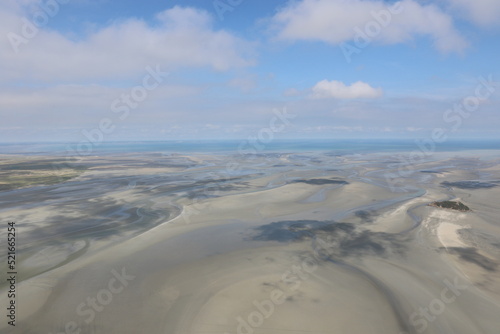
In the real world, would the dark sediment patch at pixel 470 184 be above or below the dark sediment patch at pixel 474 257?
below

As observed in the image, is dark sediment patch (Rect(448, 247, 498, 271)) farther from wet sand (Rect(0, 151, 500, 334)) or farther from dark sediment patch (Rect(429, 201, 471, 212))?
dark sediment patch (Rect(429, 201, 471, 212))

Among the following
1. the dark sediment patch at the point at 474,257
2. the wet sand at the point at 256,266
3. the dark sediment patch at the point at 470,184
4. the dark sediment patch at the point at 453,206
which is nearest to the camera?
the wet sand at the point at 256,266

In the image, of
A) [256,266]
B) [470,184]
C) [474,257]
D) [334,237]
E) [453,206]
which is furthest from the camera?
[470,184]

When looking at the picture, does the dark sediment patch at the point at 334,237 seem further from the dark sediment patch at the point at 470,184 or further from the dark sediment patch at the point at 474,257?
the dark sediment patch at the point at 470,184

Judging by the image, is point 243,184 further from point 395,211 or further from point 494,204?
point 494,204

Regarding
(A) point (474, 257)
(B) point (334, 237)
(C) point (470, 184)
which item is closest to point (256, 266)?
(B) point (334, 237)

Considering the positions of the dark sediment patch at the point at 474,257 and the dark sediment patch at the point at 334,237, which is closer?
the dark sediment patch at the point at 474,257

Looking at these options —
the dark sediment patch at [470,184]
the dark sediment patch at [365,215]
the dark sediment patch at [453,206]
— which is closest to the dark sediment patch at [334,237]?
the dark sediment patch at [365,215]

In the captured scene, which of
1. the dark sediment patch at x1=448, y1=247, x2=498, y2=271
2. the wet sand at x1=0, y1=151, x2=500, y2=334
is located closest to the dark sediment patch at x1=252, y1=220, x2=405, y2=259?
the wet sand at x1=0, y1=151, x2=500, y2=334

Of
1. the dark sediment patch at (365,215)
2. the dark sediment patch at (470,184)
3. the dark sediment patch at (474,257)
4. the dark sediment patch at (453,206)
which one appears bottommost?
the dark sediment patch at (470,184)

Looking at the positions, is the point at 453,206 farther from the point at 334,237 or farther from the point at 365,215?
the point at 334,237
